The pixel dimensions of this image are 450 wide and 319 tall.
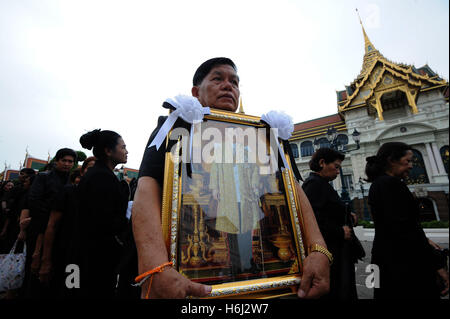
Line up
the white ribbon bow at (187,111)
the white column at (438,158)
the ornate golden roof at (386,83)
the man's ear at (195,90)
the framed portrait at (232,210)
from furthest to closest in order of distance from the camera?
1. the ornate golden roof at (386,83)
2. the white column at (438,158)
3. the man's ear at (195,90)
4. the white ribbon bow at (187,111)
5. the framed portrait at (232,210)

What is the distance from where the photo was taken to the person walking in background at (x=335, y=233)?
2.14 metres

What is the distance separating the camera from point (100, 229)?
1.66 m

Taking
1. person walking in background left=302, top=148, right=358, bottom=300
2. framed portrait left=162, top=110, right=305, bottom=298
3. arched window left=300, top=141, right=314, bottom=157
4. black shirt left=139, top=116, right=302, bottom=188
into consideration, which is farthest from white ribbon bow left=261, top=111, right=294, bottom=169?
arched window left=300, top=141, right=314, bottom=157

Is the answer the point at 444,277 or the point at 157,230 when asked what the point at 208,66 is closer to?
the point at 157,230

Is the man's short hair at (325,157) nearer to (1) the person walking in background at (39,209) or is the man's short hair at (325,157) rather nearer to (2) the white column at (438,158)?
(1) the person walking in background at (39,209)

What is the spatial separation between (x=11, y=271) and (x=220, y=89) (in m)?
3.62

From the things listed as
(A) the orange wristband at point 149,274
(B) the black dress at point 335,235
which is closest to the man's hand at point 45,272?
(A) the orange wristband at point 149,274

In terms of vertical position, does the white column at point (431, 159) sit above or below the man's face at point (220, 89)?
above

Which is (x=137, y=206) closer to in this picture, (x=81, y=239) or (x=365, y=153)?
(x=81, y=239)

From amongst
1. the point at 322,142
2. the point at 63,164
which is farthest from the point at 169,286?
the point at 322,142

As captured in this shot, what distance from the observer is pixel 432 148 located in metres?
16.5

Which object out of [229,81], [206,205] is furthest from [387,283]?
[229,81]

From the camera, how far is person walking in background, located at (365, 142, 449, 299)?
72.1 inches

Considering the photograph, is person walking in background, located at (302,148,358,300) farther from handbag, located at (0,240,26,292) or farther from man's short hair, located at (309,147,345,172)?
handbag, located at (0,240,26,292)
